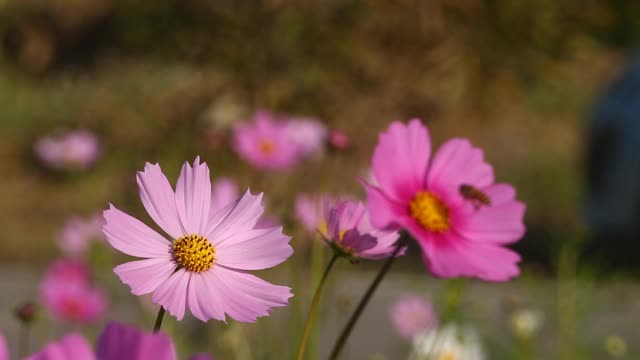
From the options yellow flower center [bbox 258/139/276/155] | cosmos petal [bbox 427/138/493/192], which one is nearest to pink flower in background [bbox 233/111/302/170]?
yellow flower center [bbox 258/139/276/155]

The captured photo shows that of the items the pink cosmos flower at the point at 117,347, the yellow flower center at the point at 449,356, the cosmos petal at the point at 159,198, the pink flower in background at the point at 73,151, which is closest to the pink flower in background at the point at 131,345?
the pink cosmos flower at the point at 117,347

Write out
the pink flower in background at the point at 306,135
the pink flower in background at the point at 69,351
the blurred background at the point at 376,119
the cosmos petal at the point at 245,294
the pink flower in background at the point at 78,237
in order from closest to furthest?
1. the pink flower in background at the point at 69,351
2. the cosmos petal at the point at 245,294
3. the pink flower in background at the point at 306,135
4. the blurred background at the point at 376,119
5. the pink flower in background at the point at 78,237

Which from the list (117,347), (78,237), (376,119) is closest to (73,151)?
(78,237)

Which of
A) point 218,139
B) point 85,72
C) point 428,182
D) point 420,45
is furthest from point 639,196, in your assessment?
point 85,72

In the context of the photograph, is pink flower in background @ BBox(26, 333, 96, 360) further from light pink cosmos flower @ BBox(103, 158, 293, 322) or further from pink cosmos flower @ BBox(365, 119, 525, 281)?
pink cosmos flower @ BBox(365, 119, 525, 281)

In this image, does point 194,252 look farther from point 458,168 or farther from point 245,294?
point 458,168

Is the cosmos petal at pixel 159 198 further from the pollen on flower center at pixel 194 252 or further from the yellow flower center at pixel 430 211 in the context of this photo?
the yellow flower center at pixel 430 211
